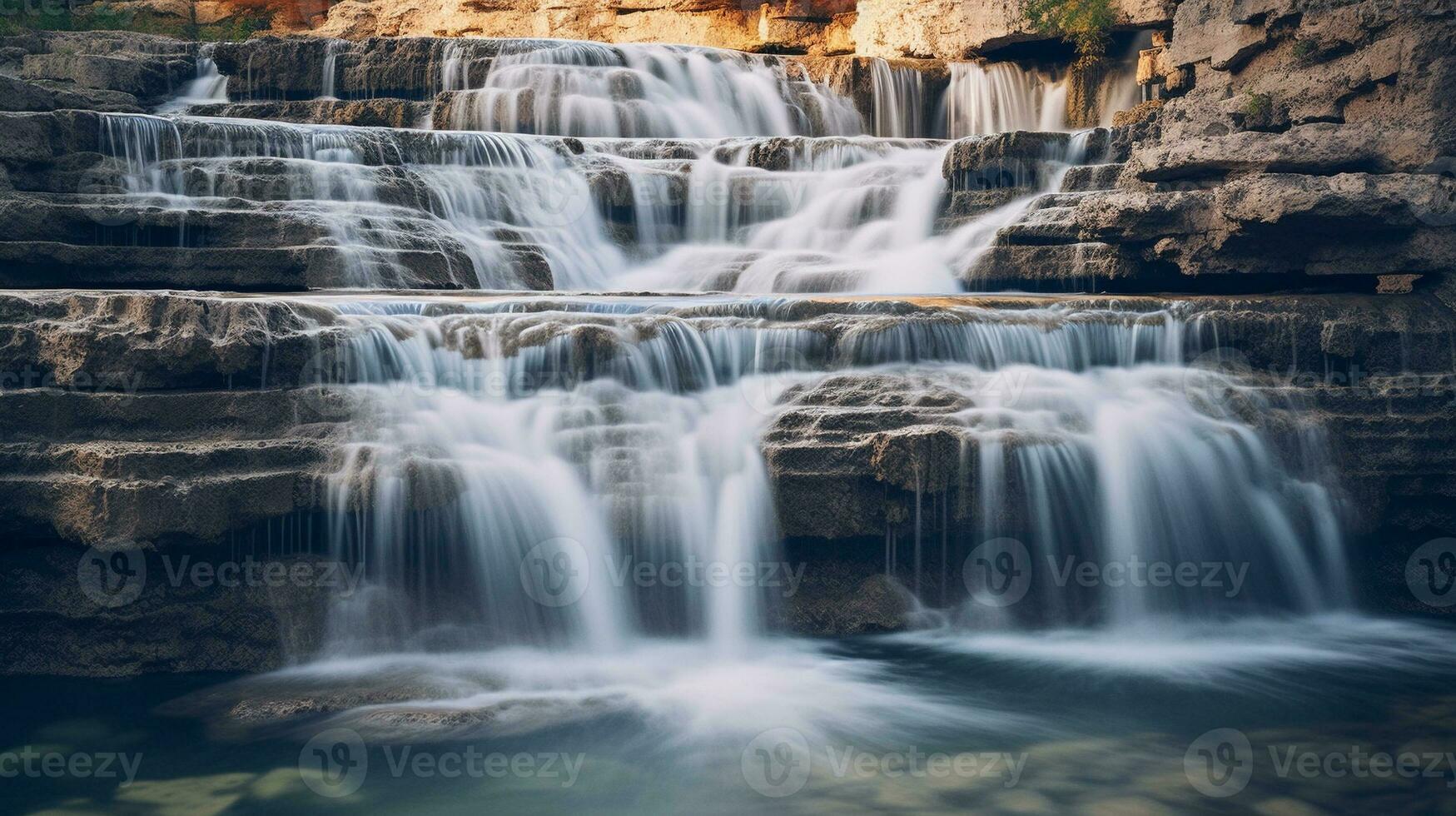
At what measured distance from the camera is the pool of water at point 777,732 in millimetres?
4602

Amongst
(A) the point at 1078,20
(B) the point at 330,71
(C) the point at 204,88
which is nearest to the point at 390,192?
(B) the point at 330,71

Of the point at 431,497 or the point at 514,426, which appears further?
the point at 514,426

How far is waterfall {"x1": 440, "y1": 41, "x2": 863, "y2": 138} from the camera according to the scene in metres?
13.0

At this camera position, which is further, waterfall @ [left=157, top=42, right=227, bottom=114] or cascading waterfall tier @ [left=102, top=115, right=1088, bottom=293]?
waterfall @ [left=157, top=42, right=227, bottom=114]

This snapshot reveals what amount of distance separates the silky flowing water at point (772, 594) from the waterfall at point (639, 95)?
4944mm

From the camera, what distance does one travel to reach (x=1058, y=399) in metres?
6.73

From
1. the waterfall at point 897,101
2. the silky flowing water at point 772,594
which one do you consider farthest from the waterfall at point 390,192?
the waterfall at point 897,101

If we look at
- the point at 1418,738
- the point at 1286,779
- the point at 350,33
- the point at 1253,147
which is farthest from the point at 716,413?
the point at 350,33

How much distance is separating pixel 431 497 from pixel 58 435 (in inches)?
69.8

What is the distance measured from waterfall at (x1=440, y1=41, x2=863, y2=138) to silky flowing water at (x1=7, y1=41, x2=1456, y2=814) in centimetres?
494

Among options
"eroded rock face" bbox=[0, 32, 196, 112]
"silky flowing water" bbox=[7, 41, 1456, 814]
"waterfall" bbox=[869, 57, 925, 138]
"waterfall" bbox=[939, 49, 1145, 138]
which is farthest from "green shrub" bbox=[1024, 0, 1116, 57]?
"eroded rock face" bbox=[0, 32, 196, 112]

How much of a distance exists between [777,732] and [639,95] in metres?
10.2

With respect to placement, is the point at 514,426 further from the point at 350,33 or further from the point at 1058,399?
the point at 350,33

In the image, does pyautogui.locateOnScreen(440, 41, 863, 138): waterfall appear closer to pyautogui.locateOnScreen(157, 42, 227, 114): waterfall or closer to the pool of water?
pyautogui.locateOnScreen(157, 42, 227, 114): waterfall
